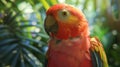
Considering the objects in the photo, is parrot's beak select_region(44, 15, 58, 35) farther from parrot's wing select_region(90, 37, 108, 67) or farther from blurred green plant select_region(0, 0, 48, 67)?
blurred green plant select_region(0, 0, 48, 67)

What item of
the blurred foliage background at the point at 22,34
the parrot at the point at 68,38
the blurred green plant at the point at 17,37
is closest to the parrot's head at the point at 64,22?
the parrot at the point at 68,38

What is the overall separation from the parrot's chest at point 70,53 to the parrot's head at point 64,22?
1.0 inches

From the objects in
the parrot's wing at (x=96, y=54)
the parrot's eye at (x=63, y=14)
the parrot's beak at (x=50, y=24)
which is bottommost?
the parrot's wing at (x=96, y=54)

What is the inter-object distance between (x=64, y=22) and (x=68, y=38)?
0.06 metres

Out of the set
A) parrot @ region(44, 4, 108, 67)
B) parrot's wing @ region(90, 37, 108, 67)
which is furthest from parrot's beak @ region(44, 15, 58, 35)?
parrot's wing @ region(90, 37, 108, 67)

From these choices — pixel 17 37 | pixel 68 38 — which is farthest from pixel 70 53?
pixel 17 37

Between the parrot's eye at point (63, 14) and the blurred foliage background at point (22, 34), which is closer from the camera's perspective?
the parrot's eye at point (63, 14)

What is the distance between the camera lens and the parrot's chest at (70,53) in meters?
0.98

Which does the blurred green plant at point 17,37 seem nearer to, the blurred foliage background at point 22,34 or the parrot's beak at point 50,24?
the blurred foliage background at point 22,34

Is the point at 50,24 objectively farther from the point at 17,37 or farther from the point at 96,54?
the point at 17,37

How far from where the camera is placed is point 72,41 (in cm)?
99

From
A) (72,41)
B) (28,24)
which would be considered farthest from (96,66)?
(28,24)

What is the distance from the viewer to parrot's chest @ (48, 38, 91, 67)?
98cm

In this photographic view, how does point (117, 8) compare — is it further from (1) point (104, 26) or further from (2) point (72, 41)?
(2) point (72, 41)
